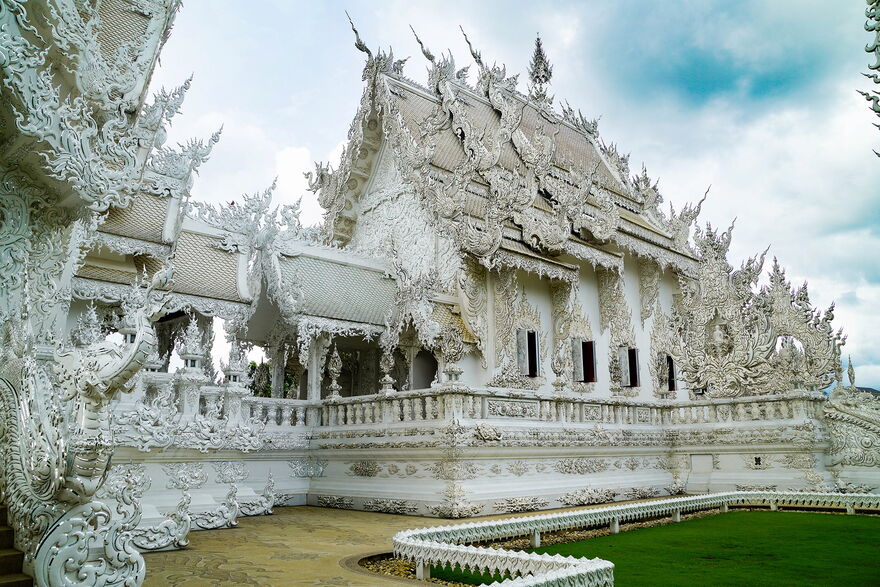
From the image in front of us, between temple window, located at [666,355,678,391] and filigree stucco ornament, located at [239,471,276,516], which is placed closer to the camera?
filigree stucco ornament, located at [239,471,276,516]

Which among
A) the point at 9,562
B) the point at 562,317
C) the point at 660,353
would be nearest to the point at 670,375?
the point at 660,353

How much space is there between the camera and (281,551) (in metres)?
6.04

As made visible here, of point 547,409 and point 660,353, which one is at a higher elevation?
point 660,353

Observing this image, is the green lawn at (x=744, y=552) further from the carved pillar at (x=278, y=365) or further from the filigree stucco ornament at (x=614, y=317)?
the carved pillar at (x=278, y=365)

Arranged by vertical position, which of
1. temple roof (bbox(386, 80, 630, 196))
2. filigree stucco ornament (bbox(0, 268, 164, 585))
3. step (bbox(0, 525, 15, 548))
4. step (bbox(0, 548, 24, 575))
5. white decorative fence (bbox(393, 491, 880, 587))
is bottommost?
white decorative fence (bbox(393, 491, 880, 587))

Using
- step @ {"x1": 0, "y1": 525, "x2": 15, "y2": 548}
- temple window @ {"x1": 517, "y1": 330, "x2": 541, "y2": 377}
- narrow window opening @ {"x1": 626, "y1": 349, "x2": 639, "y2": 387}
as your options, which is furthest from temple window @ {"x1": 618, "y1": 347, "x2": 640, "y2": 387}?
step @ {"x1": 0, "y1": 525, "x2": 15, "y2": 548}

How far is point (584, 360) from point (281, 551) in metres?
9.07

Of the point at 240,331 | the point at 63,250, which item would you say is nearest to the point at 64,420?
the point at 63,250

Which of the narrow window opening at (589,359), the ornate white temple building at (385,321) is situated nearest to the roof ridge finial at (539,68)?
the ornate white temple building at (385,321)

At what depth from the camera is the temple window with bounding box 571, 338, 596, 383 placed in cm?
1372

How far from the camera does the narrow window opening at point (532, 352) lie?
499 inches

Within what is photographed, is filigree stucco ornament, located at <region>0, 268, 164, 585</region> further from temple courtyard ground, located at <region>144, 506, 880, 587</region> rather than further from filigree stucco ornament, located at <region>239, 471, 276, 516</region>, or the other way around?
filigree stucco ornament, located at <region>239, 471, 276, 516</region>

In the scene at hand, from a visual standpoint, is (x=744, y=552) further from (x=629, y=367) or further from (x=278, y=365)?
(x=629, y=367)

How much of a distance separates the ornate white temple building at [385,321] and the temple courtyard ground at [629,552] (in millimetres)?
597
